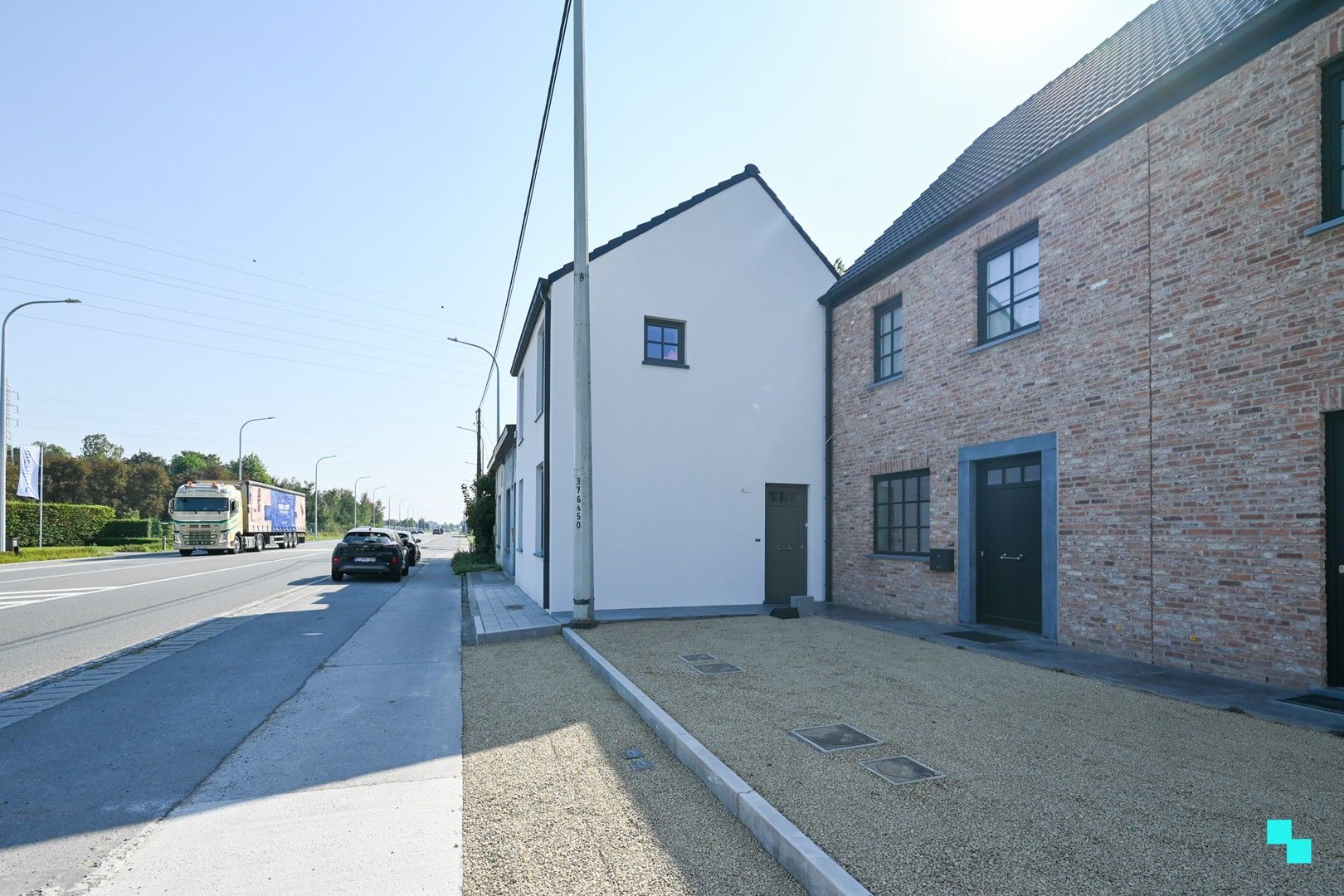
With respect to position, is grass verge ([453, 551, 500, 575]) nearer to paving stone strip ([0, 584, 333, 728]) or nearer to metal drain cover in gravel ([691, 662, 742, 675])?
paving stone strip ([0, 584, 333, 728])

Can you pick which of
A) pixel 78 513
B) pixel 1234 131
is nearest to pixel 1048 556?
pixel 1234 131

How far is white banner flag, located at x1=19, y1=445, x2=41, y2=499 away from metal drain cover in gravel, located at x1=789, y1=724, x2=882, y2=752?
3856 centimetres

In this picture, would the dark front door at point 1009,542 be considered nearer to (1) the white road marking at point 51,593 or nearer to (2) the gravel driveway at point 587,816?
(2) the gravel driveway at point 587,816

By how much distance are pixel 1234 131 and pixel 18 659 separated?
536 inches

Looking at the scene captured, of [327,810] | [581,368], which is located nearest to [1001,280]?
[581,368]

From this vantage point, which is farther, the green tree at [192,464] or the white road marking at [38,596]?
the green tree at [192,464]

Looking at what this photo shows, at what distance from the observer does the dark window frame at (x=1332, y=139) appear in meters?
5.92

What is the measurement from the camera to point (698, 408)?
1248cm

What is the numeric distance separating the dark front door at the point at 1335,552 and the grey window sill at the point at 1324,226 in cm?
155

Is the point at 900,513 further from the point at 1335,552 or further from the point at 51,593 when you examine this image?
the point at 51,593

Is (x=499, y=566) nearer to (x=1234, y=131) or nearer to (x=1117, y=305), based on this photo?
(x=1117, y=305)

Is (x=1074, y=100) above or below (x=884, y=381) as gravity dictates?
above

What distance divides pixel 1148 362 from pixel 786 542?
6.90 metres

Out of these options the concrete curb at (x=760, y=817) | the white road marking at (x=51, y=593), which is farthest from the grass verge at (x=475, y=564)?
the concrete curb at (x=760, y=817)
